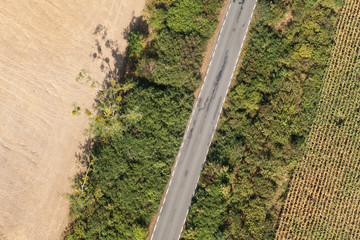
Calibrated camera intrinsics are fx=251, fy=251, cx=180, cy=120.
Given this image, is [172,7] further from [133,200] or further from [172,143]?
[133,200]

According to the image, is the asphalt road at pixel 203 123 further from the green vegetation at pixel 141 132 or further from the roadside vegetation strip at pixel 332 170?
the roadside vegetation strip at pixel 332 170

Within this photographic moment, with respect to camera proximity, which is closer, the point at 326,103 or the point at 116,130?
the point at 116,130

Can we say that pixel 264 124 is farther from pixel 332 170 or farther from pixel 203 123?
pixel 332 170

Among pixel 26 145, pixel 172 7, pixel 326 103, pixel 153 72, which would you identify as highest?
pixel 172 7

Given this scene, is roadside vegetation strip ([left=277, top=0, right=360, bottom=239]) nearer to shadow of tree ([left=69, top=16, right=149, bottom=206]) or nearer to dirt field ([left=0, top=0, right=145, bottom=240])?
shadow of tree ([left=69, top=16, right=149, bottom=206])

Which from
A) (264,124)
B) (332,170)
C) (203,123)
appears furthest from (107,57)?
(332,170)

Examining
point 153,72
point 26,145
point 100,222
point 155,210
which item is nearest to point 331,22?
point 153,72

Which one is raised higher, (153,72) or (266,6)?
(266,6)
